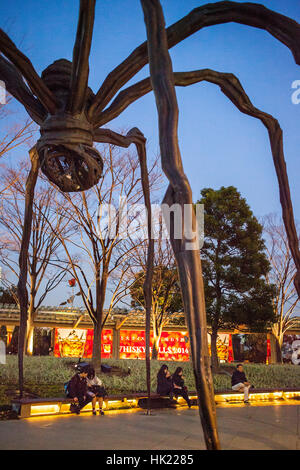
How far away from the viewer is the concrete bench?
249 inches

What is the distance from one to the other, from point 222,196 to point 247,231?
6.42ft

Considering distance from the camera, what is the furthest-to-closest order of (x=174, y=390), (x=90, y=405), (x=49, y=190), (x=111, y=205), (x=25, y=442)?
(x=49, y=190) < (x=111, y=205) < (x=174, y=390) < (x=90, y=405) < (x=25, y=442)

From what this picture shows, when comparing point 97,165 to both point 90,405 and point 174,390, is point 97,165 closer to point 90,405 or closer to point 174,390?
point 90,405

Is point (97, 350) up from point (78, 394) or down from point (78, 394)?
up

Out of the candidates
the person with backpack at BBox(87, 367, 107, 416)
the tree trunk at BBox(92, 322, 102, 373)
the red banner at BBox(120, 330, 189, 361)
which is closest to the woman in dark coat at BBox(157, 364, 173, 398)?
the person with backpack at BBox(87, 367, 107, 416)

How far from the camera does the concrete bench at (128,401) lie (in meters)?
6.31

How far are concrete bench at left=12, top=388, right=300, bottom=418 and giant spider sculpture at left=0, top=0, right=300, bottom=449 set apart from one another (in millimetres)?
3060

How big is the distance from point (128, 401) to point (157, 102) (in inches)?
283

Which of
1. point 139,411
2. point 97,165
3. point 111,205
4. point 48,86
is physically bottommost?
point 139,411

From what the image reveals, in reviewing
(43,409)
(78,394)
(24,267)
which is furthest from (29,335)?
(24,267)

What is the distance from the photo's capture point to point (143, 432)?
5.04 m

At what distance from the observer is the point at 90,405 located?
23.8 ft

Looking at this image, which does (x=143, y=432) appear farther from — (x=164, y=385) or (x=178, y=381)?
(x=178, y=381)

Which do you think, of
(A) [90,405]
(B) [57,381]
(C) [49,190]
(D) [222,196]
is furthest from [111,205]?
(D) [222,196]
